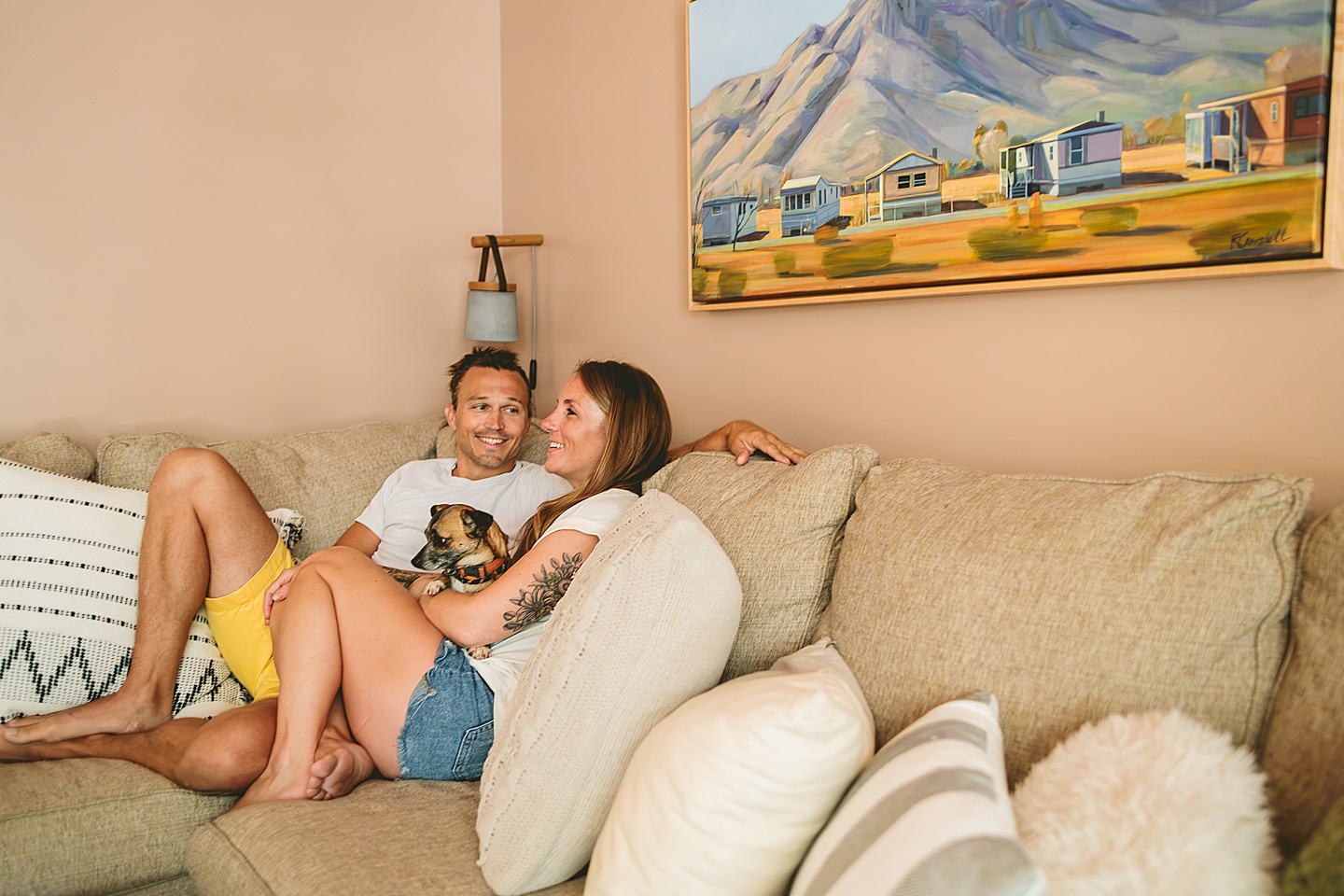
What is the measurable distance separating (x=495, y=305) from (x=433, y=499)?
79 centimetres

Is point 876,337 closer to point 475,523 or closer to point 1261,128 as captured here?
point 1261,128

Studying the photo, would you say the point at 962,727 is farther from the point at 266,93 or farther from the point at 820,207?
the point at 266,93

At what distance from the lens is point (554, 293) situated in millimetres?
2965

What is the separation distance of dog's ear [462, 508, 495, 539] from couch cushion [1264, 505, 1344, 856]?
1.45m

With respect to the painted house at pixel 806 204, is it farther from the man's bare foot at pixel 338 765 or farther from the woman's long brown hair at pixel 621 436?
the man's bare foot at pixel 338 765

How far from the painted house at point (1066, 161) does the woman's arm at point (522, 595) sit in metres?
1.04

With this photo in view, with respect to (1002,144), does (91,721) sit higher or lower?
lower

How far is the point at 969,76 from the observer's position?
1697 mm

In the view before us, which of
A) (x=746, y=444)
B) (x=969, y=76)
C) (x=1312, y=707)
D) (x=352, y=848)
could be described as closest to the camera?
(x=1312, y=707)

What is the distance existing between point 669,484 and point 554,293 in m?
1.40

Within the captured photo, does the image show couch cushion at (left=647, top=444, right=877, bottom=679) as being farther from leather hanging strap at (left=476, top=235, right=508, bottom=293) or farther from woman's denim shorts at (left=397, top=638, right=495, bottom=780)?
leather hanging strap at (left=476, top=235, right=508, bottom=293)

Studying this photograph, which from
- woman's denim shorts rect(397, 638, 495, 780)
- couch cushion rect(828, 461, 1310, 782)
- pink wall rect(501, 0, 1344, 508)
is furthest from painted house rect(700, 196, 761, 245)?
woman's denim shorts rect(397, 638, 495, 780)

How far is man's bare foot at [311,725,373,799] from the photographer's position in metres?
1.49
